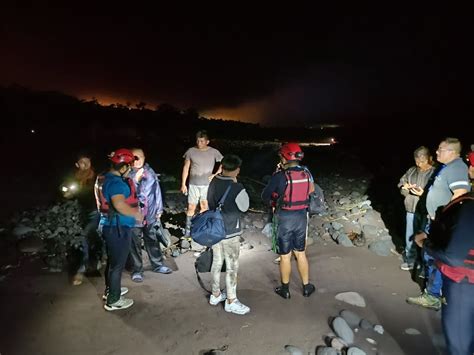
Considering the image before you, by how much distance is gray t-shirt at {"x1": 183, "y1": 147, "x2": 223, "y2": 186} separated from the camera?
6.80 metres

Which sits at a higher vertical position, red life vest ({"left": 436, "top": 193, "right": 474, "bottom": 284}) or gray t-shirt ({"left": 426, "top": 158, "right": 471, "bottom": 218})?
gray t-shirt ({"left": 426, "top": 158, "right": 471, "bottom": 218})

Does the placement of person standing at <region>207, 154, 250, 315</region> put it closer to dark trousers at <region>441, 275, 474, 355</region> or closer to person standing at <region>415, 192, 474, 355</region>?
person standing at <region>415, 192, 474, 355</region>

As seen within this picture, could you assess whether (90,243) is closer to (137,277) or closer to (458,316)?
(137,277)

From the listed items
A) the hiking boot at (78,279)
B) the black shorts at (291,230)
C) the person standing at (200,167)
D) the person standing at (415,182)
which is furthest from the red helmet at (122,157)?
the person standing at (415,182)

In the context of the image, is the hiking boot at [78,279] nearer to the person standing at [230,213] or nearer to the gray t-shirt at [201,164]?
the person standing at [230,213]

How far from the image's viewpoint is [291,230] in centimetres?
480

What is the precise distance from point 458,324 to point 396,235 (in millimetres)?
5448

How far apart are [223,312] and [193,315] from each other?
0.39 m

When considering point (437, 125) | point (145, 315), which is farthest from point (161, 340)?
point (437, 125)

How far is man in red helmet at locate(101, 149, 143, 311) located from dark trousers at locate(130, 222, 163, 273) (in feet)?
3.59

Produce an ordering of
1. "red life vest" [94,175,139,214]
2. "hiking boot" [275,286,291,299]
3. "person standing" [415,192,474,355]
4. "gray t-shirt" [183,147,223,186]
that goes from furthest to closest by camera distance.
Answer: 1. "gray t-shirt" [183,147,223,186]
2. "hiking boot" [275,286,291,299]
3. "red life vest" [94,175,139,214]
4. "person standing" [415,192,474,355]

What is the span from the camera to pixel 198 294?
5223mm

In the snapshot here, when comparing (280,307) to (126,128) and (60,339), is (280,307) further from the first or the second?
(126,128)

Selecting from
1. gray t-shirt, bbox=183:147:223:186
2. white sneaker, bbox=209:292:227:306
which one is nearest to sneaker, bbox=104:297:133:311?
white sneaker, bbox=209:292:227:306
